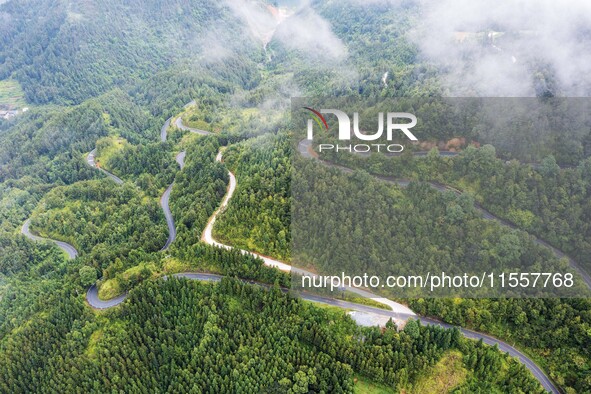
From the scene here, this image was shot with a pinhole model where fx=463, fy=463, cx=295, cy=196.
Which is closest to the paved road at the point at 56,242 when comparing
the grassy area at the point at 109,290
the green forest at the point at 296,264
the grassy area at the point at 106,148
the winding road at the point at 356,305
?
the green forest at the point at 296,264

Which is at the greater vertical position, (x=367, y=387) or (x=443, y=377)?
(x=443, y=377)

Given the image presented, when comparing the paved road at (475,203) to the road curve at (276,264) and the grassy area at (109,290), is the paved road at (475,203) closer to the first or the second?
the road curve at (276,264)

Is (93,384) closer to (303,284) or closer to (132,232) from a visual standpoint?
(303,284)

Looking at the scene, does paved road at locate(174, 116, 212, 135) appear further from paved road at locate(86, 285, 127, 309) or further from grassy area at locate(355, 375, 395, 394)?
grassy area at locate(355, 375, 395, 394)

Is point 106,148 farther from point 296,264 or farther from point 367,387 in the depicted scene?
point 367,387

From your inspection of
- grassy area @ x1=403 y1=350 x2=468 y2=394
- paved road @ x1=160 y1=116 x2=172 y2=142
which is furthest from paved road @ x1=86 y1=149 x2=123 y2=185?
grassy area @ x1=403 y1=350 x2=468 y2=394

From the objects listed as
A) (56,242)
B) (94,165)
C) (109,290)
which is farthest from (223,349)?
(94,165)
